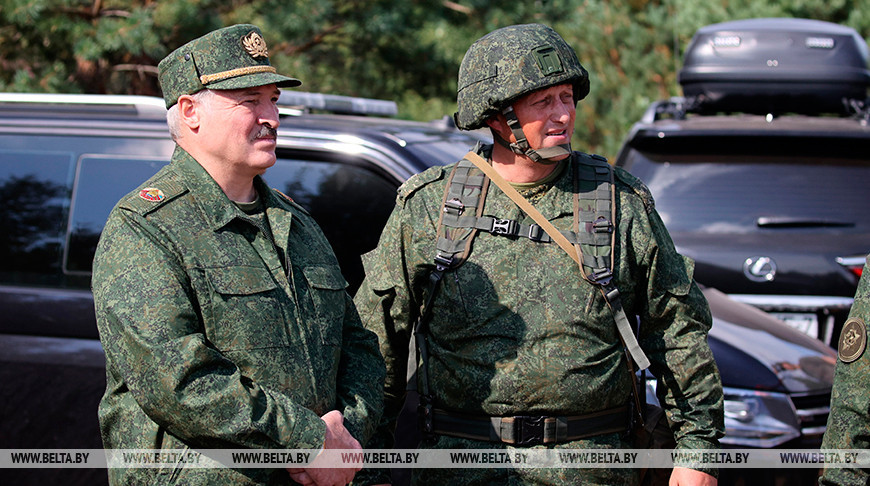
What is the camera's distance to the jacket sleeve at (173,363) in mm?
2158

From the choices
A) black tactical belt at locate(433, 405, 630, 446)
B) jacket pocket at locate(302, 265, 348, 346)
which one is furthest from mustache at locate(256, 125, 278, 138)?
black tactical belt at locate(433, 405, 630, 446)

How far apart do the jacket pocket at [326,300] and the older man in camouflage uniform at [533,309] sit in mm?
255

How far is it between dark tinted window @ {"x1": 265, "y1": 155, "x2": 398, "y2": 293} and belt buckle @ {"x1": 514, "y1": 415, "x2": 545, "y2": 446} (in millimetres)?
1084

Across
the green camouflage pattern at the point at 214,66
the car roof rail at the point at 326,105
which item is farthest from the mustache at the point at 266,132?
the car roof rail at the point at 326,105

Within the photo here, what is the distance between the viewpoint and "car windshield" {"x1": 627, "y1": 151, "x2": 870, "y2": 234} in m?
4.89

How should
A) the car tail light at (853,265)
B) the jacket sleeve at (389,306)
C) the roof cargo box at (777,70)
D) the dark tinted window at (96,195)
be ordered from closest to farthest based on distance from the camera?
the jacket sleeve at (389,306) < the dark tinted window at (96,195) < the car tail light at (853,265) < the roof cargo box at (777,70)

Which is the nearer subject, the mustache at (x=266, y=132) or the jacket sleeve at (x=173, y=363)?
the jacket sleeve at (x=173, y=363)

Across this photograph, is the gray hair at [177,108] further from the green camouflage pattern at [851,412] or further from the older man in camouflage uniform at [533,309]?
the green camouflage pattern at [851,412]

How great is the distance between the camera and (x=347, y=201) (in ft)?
12.1

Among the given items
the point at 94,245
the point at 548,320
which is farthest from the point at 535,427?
the point at 94,245

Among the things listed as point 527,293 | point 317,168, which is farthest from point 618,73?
point 527,293

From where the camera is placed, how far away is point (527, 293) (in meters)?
2.72

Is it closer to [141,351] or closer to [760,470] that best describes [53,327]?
[141,351]

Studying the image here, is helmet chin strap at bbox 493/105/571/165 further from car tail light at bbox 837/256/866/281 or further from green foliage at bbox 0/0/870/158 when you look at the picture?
green foliage at bbox 0/0/870/158
